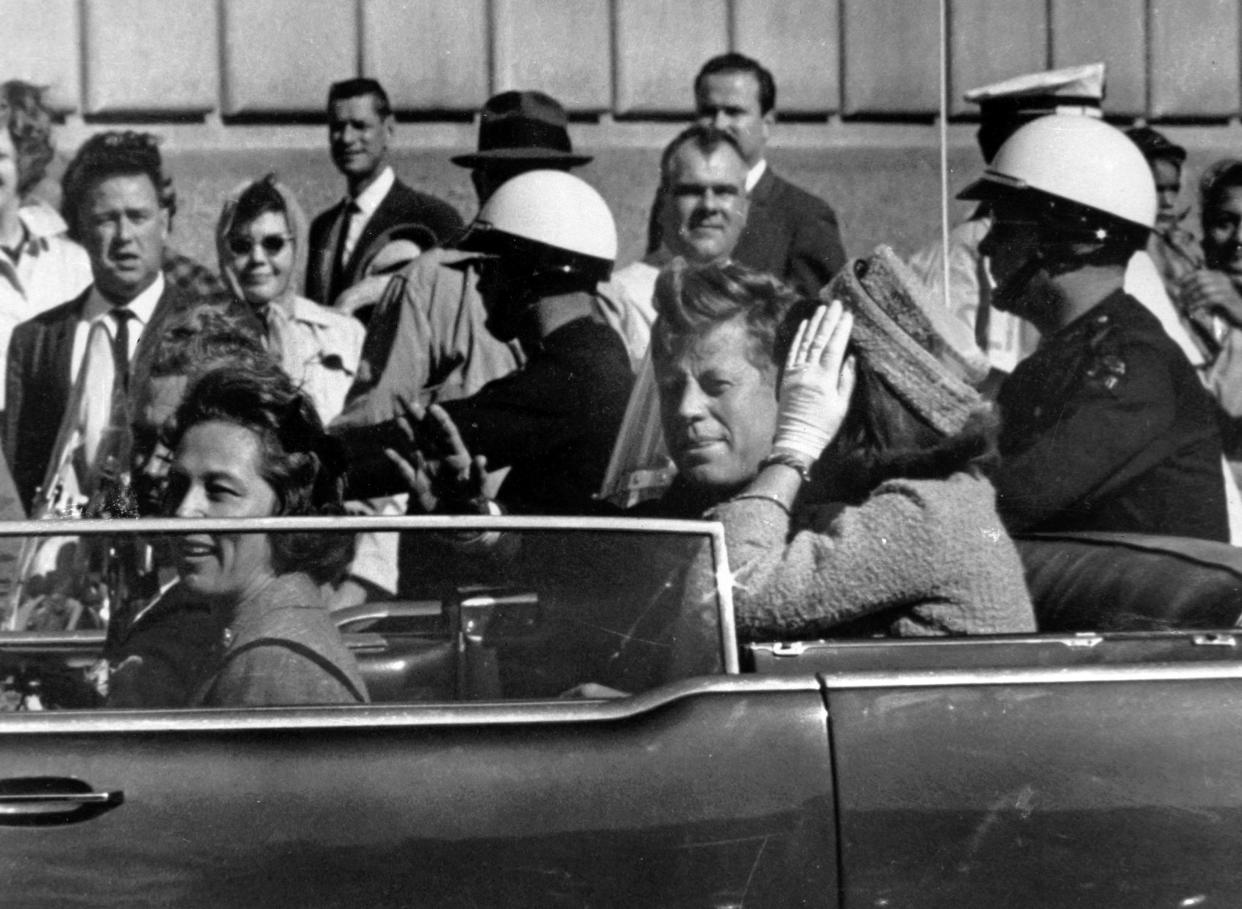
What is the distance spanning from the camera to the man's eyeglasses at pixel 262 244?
13.3ft

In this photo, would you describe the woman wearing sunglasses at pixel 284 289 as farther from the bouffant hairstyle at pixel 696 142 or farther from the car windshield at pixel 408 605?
the car windshield at pixel 408 605

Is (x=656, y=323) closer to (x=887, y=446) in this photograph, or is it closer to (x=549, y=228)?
(x=549, y=228)

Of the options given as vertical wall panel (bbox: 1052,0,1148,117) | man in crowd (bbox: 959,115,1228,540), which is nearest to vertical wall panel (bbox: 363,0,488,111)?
man in crowd (bbox: 959,115,1228,540)

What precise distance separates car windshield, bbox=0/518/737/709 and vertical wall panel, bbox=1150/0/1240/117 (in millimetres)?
2120

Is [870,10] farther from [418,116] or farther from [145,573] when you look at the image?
[145,573]

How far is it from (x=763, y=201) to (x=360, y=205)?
1000 millimetres

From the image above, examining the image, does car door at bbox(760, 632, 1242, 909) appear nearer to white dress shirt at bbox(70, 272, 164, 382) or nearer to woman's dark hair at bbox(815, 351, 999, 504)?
woman's dark hair at bbox(815, 351, 999, 504)

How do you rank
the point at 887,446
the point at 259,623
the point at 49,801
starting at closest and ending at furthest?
the point at 49,801
the point at 259,623
the point at 887,446

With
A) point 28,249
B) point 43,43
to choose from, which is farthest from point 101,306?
point 43,43

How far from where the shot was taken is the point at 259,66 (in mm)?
3932

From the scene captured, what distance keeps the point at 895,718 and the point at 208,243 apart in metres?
2.35

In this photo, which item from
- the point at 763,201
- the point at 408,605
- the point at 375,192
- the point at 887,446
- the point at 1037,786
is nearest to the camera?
the point at 1037,786

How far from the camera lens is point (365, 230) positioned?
4.08 meters

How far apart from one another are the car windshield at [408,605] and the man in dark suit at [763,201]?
62.2 inches
